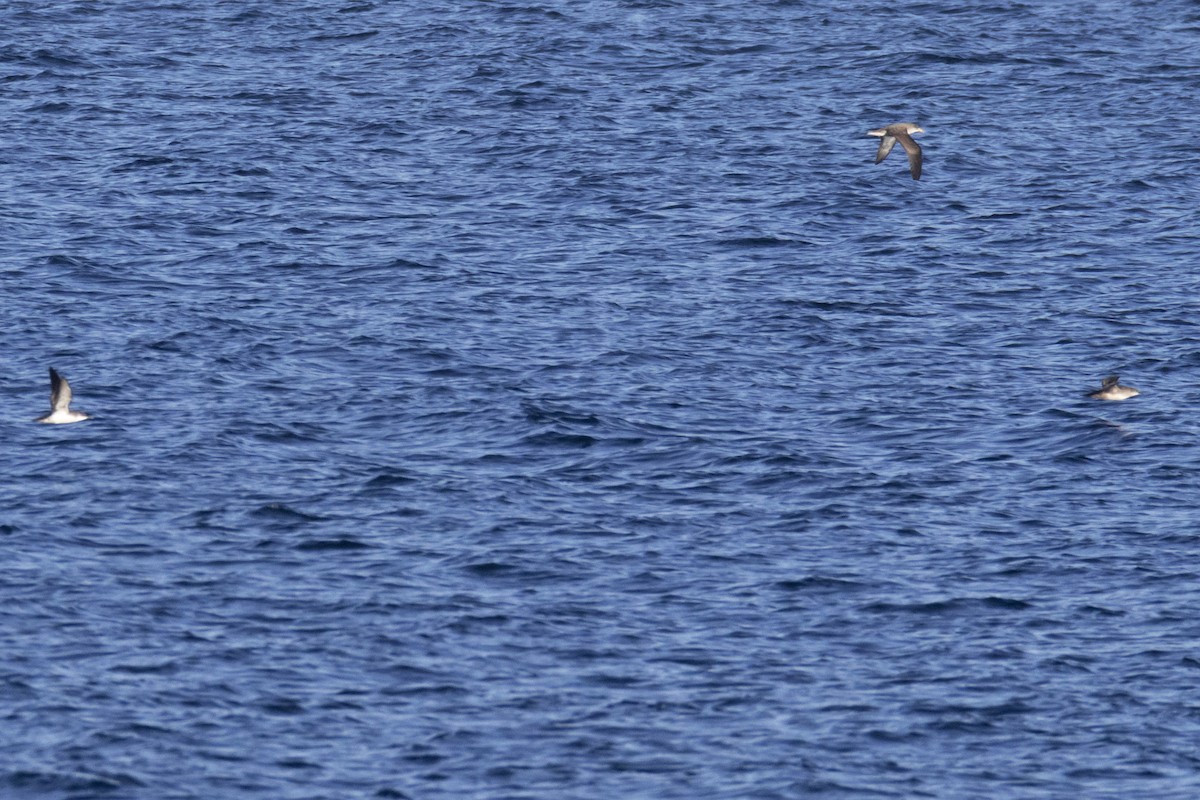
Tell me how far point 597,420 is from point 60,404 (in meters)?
9.98

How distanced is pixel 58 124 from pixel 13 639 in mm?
32519

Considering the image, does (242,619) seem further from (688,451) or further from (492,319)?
(492,319)

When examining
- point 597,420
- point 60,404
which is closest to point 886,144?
point 597,420

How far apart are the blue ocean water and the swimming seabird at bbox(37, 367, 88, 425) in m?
0.66

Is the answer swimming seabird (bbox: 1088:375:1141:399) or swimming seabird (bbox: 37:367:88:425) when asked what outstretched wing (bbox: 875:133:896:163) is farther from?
swimming seabird (bbox: 37:367:88:425)

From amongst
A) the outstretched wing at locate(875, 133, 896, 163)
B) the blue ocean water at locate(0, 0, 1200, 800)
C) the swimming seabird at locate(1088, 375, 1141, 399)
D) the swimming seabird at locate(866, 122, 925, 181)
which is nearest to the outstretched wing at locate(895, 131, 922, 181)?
the swimming seabird at locate(866, 122, 925, 181)

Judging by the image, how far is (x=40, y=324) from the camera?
47875 millimetres

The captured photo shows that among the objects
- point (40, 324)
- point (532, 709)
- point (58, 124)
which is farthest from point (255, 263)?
point (532, 709)

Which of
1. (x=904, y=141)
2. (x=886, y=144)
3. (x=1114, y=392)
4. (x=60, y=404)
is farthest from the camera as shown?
(x=886, y=144)

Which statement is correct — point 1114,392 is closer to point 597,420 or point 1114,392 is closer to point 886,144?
point 597,420

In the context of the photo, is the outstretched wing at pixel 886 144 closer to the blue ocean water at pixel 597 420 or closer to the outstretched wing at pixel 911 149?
the outstretched wing at pixel 911 149

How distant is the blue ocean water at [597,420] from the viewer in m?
31.9

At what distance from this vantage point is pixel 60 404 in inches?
1596

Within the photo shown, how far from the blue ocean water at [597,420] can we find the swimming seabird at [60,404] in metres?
0.66
